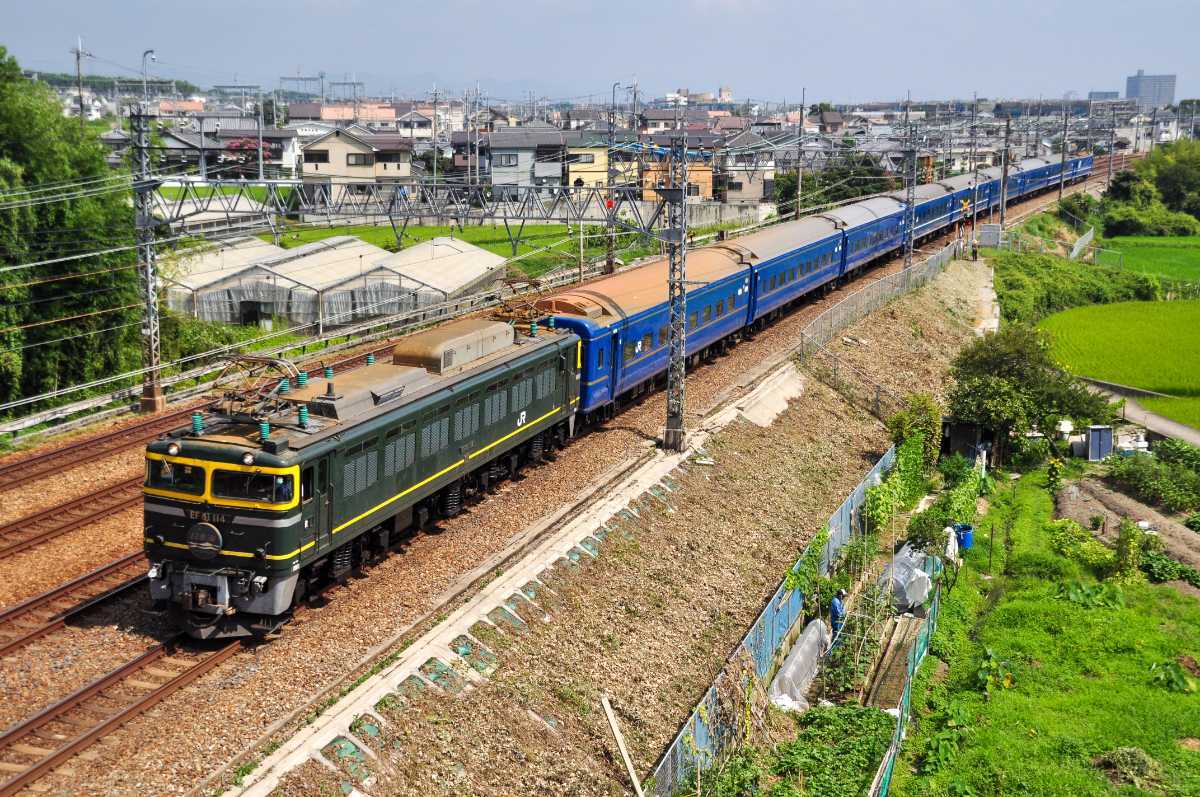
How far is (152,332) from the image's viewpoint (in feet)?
97.0

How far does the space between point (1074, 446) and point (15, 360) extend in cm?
3121

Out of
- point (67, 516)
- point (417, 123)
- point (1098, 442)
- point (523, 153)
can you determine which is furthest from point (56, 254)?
point (417, 123)

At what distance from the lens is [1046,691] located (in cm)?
2169

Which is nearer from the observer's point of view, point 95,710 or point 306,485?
point 95,710

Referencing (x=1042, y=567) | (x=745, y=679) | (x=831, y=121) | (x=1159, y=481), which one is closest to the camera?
(x=745, y=679)

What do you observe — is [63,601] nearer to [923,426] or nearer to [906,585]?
[906,585]

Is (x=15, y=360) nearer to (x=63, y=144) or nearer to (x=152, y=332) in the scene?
(x=152, y=332)

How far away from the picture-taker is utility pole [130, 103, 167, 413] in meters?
28.8

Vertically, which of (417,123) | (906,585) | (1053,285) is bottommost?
(906,585)

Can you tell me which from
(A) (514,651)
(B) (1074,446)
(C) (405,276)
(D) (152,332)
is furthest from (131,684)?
(C) (405,276)

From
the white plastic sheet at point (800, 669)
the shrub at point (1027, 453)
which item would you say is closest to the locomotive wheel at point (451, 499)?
the white plastic sheet at point (800, 669)

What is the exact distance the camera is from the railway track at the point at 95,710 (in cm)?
1364

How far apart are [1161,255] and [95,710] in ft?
283

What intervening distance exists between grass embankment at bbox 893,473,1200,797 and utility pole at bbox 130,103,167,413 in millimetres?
19595
